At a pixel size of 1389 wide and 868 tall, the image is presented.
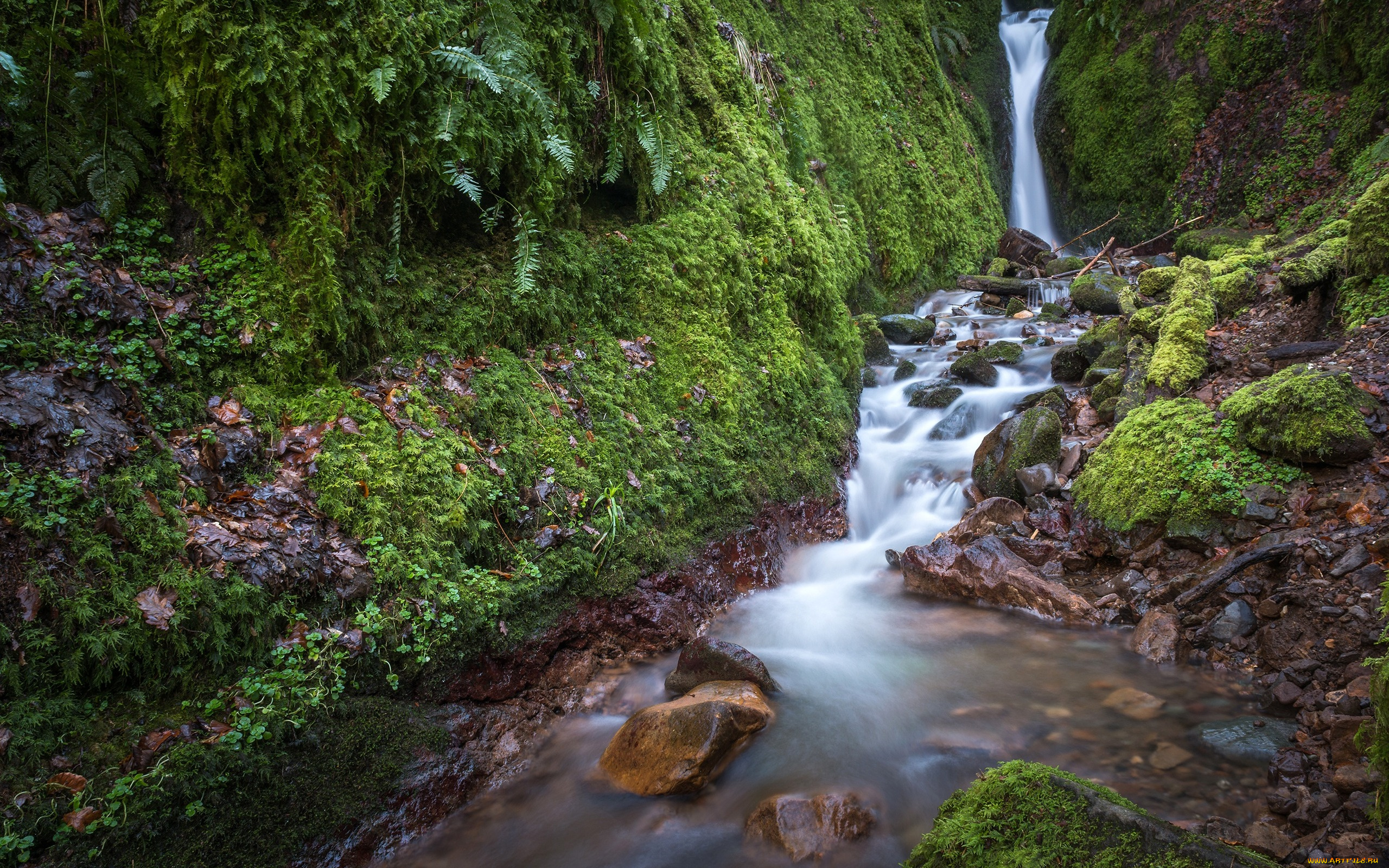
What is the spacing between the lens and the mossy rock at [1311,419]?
429 centimetres

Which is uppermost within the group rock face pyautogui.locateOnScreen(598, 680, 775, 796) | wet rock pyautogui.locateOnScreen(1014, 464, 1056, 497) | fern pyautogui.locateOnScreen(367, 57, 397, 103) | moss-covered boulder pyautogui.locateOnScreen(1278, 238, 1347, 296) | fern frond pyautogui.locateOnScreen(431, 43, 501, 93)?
fern frond pyautogui.locateOnScreen(431, 43, 501, 93)

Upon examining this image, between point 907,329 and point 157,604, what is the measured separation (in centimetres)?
993

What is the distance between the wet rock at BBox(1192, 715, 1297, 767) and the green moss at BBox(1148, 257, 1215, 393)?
337cm

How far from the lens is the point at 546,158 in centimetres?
485

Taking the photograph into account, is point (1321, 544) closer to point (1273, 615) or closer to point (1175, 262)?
point (1273, 615)

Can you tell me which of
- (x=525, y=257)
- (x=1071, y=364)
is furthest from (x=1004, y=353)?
(x=525, y=257)

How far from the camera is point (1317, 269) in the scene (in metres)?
5.95

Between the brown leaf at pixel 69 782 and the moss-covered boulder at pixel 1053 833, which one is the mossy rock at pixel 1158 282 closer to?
the moss-covered boulder at pixel 1053 833

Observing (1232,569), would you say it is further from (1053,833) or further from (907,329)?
(907,329)

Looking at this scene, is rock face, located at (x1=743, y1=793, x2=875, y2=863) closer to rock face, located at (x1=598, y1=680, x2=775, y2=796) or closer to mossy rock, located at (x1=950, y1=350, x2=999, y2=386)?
rock face, located at (x1=598, y1=680, x2=775, y2=796)

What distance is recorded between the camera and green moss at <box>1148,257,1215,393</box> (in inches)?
234

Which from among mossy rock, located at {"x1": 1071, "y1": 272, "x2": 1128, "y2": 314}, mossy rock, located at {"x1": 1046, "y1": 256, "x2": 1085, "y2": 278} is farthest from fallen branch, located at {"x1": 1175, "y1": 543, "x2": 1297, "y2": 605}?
mossy rock, located at {"x1": 1046, "y1": 256, "x2": 1085, "y2": 278}

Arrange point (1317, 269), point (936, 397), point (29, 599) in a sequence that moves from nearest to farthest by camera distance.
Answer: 1. point (29, 599)
2. point (1317, 269)
3. point (936, 397)

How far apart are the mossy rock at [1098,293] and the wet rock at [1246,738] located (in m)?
9.02
